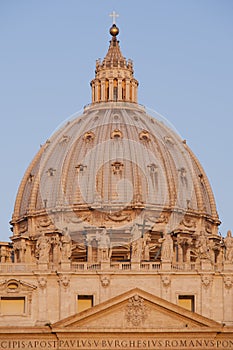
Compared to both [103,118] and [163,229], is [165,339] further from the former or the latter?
[103,118]

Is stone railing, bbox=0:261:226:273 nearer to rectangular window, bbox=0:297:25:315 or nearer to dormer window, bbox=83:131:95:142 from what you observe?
rectangular window, bbox=0:297:25:315

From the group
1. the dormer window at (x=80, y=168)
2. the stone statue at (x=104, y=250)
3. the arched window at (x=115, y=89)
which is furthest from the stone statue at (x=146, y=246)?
the arched window at (x=115, y=89)

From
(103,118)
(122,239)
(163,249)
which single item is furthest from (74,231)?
(163,249)

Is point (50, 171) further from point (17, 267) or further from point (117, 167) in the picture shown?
point (17, 267)

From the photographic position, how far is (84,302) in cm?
12325

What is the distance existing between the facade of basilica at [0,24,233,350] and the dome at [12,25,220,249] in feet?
0.27

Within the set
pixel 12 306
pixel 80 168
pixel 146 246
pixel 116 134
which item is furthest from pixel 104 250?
pixel 116 134

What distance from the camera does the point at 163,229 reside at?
152 metres

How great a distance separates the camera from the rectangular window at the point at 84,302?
123 m

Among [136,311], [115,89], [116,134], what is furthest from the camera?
[115,89]

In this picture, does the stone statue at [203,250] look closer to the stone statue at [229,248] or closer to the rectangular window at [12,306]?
the stone statue at [229,248]

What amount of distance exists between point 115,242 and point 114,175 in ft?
49.1

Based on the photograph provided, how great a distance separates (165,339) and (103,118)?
4593 cm

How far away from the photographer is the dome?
154 meters
